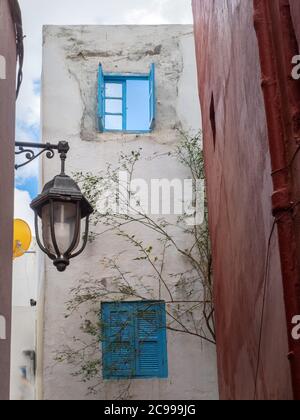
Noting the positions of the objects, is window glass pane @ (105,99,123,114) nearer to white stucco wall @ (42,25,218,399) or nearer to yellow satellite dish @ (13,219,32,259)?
white stucco wall @ (42,25,218,399)

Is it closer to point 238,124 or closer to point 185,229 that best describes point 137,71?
point 185,229

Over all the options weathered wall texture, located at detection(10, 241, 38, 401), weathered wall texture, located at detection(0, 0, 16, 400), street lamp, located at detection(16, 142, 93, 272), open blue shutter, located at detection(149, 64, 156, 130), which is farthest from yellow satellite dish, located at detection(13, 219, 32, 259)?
weathered wall texture, located at detection(10, 241, 38, 401)

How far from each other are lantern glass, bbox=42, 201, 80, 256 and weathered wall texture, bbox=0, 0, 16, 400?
18.6 inches

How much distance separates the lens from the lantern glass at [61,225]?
19.6ft

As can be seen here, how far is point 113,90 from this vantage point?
529 inches

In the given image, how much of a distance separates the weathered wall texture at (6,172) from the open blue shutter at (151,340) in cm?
480

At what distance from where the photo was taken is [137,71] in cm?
1345

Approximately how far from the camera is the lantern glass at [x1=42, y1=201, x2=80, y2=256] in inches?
235
